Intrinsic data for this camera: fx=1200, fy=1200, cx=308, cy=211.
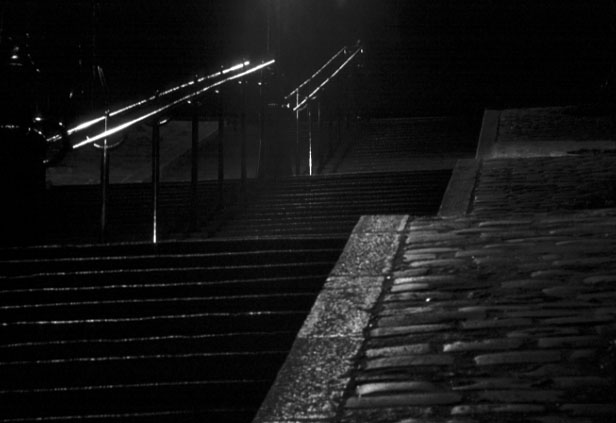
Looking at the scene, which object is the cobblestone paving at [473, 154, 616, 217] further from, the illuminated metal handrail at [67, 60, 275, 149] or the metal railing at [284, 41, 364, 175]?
the illuminated metal handrail at [67, 60, 275, 149]

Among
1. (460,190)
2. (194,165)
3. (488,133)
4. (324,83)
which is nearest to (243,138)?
(194,165)

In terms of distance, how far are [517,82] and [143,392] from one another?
1704cm

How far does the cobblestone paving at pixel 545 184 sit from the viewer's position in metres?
9.39

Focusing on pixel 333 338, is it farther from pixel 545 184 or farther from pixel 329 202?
pixel 545 184

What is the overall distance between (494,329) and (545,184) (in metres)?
5.36

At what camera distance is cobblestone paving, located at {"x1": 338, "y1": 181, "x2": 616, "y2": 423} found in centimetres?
449

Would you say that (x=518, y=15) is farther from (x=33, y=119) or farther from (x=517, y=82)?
(x=33, y=119)

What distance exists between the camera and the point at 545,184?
34.7ft

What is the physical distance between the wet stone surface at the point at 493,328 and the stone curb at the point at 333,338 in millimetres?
62

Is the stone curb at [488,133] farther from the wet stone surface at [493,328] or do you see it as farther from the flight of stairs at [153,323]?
the wet stone surface at [493,328]

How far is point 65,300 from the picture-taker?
681cm

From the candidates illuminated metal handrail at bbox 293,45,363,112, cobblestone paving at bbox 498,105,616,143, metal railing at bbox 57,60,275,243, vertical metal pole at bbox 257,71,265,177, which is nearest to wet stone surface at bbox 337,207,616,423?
metal railing at bbox 57,60,275,243

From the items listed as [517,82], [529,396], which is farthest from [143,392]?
[517,82]

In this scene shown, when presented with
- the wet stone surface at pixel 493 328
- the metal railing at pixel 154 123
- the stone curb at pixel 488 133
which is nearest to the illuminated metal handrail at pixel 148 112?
the metal railing at pixel 154 123
